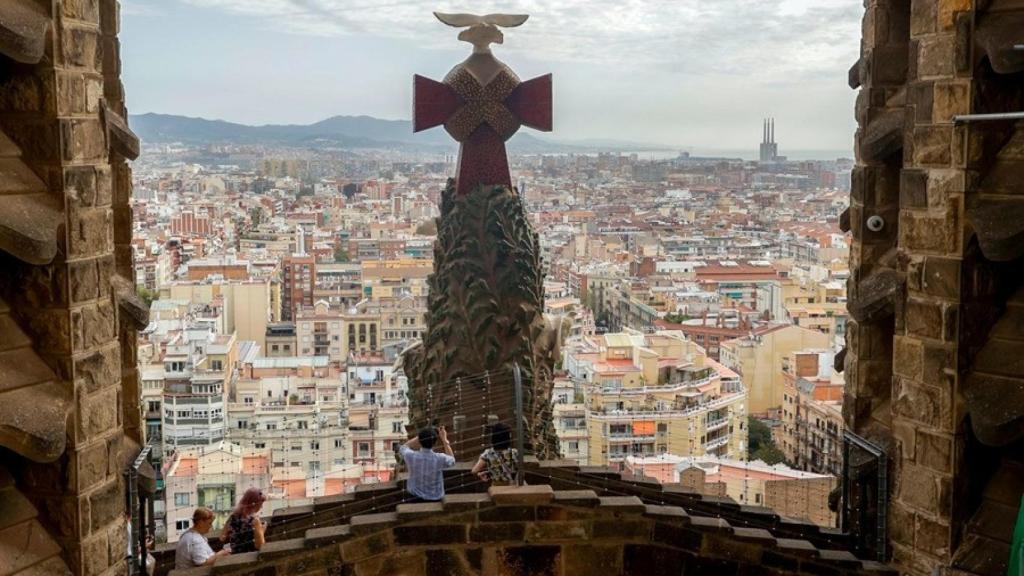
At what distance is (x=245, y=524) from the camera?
534 centimetres

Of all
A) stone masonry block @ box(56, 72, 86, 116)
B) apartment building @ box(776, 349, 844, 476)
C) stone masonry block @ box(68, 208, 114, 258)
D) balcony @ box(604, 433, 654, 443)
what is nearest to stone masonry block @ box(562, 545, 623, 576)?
stone masonry block @ box(68, 208, 114, 258)

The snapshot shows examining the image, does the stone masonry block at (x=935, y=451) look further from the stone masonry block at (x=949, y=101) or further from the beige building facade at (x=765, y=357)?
the beige building facade at (x=765, y=357)

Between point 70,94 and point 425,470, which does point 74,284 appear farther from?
point 425,470

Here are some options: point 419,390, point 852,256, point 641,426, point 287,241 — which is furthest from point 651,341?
point 287,241

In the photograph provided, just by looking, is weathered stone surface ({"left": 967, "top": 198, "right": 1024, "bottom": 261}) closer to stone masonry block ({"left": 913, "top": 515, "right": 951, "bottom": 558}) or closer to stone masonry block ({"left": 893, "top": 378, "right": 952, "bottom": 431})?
stone masonry block ({"left": 893, "top": 378, "right": 952, "bottom": 431})

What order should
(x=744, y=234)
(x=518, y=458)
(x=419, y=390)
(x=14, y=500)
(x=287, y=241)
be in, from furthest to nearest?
(x=287, y=241) → (x=744, y=234) → (x=419, y=390) → (x=518, y=458) → (x=14, y=500)

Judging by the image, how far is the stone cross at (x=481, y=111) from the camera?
762cm

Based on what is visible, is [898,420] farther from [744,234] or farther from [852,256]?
[744,234]

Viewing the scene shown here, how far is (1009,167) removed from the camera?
3904 mm

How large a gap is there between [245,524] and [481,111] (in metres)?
3.18

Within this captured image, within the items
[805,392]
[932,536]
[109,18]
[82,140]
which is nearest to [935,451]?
[932,536]

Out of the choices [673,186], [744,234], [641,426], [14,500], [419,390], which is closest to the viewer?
[14,500]

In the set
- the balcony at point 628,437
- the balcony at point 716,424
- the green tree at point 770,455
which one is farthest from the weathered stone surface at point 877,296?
the balcony at point 716,424

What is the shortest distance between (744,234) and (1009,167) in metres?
64.4
